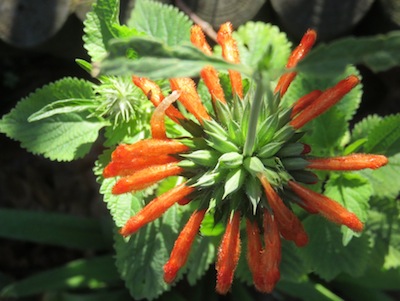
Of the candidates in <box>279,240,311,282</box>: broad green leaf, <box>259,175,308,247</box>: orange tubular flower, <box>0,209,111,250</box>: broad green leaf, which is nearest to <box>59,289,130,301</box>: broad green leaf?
<box>0,209,111,250</box>: broad green leaf

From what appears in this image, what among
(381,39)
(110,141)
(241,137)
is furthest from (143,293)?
(381,39)

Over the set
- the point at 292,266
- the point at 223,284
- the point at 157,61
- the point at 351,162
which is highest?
the point at 157,61

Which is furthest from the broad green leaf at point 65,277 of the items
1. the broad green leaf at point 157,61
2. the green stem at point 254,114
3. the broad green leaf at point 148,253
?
the broad green leaf at point 157,61

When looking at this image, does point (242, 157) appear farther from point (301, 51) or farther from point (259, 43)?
point (259, 43)

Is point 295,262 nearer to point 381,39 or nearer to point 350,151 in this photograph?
point 350,151

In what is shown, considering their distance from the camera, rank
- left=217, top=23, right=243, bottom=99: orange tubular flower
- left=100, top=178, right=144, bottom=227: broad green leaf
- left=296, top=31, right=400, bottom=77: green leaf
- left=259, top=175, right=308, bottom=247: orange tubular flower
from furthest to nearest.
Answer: left=100, top=178, right=144, bottom=227: broad green leaf < left=217, top=23, right=243, bottom=99: orange tubular flower < left=259, top=175, right=308, bottom=247: orange tubular flower < left=296, top=31, right=400, bottom=77: green leaf

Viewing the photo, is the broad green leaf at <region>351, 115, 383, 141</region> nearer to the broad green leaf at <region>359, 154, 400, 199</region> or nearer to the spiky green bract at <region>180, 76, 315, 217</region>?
the broad green leaf at <region>359, 154, 400, 199</region>

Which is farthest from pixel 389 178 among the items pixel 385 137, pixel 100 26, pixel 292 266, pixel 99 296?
pixel 99 296

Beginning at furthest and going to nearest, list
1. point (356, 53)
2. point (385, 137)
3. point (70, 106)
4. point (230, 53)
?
point (385, 137) → point (70, 106) → point (230, 53) → point (356, 53)
